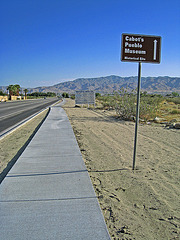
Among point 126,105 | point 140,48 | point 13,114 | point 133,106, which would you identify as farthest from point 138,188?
point 13,114

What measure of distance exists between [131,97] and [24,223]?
47.6 ft

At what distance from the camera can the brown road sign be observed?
5078 mm

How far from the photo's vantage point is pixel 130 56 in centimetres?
511

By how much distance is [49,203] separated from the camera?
360cm

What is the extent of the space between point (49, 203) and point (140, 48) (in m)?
3.75

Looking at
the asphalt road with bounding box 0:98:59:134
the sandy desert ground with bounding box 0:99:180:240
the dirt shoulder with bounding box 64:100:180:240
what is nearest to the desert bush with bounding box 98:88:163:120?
the sandy desert ground with bounding box 0:99:180:240

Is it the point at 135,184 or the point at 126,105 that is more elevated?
the point at 126,105

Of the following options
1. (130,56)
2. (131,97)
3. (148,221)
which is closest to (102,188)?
(148,221)

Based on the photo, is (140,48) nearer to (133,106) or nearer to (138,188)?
(138,188)

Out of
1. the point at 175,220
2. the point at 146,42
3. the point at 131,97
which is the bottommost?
the point at 175,220

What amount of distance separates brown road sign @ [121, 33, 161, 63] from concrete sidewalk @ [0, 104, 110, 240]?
9.04ft

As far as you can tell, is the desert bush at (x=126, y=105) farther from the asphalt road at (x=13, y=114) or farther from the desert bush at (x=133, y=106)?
the asphalt road at (x=13, y=114)

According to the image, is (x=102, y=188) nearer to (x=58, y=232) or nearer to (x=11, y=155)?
(x=58, y=232)

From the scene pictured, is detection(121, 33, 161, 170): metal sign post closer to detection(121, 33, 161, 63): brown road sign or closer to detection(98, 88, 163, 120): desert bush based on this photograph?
detection(121, 33, 161, 63): brown road sign
